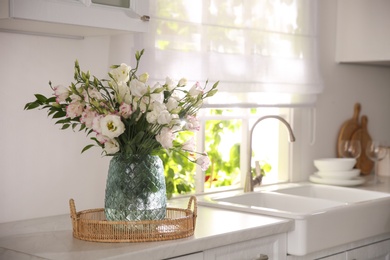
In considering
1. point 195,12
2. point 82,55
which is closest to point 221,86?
point 195,12

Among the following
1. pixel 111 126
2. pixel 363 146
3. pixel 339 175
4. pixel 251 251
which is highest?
pixel 111 126

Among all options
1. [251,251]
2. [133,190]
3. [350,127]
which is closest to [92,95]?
[133,190]

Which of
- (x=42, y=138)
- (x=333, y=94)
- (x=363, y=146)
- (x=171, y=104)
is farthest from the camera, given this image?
(x=363, y=146)

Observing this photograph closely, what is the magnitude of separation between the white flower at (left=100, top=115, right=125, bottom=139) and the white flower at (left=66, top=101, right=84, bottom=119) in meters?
0.09

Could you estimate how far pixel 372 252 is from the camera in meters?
3.19

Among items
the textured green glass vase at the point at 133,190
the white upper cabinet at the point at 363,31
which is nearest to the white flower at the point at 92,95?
the textured green glass vase at the point at 133,190

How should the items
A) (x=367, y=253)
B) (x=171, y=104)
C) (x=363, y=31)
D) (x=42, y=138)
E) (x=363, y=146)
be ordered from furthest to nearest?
(x=363, y=146)
(x=363, y=31)
(x=367, y=253)
(x=42, y=138)
(x=171, y=104)

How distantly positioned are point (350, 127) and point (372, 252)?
1.12m

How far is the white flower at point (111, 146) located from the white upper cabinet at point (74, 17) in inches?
15.1

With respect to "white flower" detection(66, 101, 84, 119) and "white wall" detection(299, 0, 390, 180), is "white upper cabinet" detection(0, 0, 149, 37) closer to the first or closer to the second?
"white flower" detection(66, 101, 84, 119)

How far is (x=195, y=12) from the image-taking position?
3121 mm

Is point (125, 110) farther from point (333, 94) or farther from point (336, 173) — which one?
point (333, 94)

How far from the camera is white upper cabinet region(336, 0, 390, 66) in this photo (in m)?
3.85

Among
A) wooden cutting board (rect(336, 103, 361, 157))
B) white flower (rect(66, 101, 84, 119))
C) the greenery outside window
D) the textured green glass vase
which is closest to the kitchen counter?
the textured green glass vase
